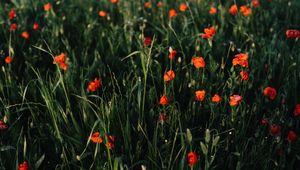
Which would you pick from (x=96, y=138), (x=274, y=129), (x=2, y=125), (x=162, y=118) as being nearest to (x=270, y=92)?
(x=274, y=129)

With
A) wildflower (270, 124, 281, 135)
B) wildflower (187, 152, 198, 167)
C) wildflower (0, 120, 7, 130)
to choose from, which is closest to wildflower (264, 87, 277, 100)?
wildflower (270, 124, 281, 135)

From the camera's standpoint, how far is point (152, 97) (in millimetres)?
1983

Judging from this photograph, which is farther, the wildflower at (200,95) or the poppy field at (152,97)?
the wildflower at (200,95)

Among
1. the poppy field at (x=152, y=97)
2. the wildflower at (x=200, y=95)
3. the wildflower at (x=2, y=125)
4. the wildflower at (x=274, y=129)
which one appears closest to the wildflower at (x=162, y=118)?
the poppy field at (x=152, y=97)

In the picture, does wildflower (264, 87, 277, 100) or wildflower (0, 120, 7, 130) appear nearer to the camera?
wildflower (0, 120, 7, 130)

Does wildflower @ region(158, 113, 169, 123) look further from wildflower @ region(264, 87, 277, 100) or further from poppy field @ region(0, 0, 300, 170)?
wildflower @ region(264, 87, 277, 100)

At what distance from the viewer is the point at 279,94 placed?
2010 mm

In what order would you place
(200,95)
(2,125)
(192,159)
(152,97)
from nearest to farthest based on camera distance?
1. (192,159)
2. (2,125)
3. (200,95)
4. (152,97)

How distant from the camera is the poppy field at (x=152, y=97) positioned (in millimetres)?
1680

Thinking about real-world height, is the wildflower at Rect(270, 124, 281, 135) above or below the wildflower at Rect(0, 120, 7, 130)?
below

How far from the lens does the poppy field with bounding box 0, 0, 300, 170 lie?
5.51 feet

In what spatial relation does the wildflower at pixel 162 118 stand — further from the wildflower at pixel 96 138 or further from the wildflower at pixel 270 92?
the wildflower at pixel 270 92

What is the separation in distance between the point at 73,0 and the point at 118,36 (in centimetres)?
94

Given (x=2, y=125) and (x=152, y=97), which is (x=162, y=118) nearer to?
(x=152, y=97)
